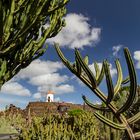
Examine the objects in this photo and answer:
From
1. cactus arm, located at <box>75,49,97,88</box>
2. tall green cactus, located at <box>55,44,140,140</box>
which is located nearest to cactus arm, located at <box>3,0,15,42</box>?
tall green cactus, located at <box>55,44,140,140</box>

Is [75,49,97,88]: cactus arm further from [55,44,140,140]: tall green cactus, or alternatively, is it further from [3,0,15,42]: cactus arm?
[3,0,15,42]: cactus arm

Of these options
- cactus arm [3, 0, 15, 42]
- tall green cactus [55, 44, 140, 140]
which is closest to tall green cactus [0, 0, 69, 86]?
cactus arm [3, 0, 15, 42]

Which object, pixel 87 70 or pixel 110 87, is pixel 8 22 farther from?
pixel 110 87

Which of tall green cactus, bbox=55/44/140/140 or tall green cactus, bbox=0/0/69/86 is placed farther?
tall green cactus, bbox=0/0/69/86

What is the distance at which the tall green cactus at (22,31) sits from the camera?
7.21 meters

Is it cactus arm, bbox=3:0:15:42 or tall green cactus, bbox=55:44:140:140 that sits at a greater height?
cactus arm, bbox=3:0:15:42

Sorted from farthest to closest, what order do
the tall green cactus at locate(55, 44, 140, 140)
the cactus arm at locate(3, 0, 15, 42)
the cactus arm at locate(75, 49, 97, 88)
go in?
the cactus arm at locate(3, 0, 15, 42) → the cactus arm at locate(75, 49, 97, 88) → the tall green cactus at locate(55, 44, 140, 140)

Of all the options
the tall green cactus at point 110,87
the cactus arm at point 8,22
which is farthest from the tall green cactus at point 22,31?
the tall green cactus at point 110,87

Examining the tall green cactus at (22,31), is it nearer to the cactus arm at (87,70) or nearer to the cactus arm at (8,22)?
the cactus arm at (8,22)

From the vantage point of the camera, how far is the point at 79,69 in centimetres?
188

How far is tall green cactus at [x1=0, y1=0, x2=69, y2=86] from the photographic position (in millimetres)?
7215

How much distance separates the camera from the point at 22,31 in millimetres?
7445

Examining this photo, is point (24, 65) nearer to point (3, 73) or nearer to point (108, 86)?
point (3, 73)

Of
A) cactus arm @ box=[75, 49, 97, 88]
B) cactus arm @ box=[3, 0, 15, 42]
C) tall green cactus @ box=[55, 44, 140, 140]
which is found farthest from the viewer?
cactus arm @ box=[3, 0, 15, 42]
